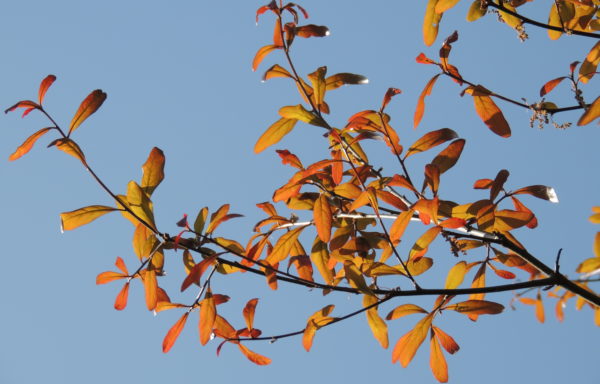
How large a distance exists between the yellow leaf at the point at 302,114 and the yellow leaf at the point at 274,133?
2.0 inches

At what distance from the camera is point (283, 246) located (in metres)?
1.44

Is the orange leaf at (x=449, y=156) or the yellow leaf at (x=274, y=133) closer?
the orange leaf at (x=449, y=156)

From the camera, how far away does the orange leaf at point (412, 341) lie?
1.35 m

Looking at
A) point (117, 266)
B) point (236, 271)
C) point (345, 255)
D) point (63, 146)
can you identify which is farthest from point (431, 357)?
point (63, 146)

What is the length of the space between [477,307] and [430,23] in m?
0.75

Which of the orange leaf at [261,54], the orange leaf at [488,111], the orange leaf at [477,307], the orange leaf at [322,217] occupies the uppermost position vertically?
the orange leaf at [261,54]

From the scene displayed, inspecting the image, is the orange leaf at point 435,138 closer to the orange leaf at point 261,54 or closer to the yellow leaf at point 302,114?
the yellow leaf at point 302,114

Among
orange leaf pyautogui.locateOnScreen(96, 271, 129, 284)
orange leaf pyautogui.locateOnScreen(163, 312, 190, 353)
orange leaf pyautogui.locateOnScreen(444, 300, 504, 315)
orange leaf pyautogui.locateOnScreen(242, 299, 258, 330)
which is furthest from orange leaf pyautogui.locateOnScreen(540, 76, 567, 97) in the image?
orange leaf pyautogui.locateOnScreen(96, 271, 129, 284)

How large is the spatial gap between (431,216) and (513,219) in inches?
8.0

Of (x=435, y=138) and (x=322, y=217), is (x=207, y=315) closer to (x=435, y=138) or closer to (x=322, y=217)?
(x=322, y=217)

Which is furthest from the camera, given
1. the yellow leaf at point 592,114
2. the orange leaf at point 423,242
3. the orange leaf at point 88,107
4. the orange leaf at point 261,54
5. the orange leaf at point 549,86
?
the orange leaf at point 549,86

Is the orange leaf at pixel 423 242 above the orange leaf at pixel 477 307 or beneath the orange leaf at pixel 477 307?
above

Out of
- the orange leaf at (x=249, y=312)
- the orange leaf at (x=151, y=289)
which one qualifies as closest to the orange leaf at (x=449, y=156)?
the orange leaf at (x=249, y=312)

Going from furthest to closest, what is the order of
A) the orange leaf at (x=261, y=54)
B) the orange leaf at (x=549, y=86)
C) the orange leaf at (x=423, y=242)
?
the orange leaf at (x=549, y=86) → the orange leaf at (x=261, y=54) → the orange leaf at (x=423, y=242)
